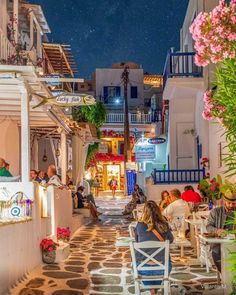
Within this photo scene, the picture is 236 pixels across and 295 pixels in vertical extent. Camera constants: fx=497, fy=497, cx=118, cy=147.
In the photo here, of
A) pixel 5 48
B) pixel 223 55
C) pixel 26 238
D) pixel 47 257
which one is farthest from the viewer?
pixel 5 48

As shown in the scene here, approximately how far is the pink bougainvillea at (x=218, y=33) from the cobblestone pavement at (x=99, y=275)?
4.42 metres

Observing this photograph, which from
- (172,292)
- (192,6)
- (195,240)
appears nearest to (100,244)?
(195,240)

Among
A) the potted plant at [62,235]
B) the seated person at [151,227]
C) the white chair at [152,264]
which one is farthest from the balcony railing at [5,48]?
the white chair at [152,264]

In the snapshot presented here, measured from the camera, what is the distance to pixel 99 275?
9469 mm

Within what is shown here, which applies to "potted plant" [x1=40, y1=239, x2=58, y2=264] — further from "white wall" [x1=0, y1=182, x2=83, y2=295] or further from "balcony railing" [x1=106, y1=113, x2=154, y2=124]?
"balcony railing" [x1=106, y1=113, x2=154, y2=124]

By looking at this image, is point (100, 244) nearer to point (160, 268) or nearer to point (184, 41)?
point (160, 268)

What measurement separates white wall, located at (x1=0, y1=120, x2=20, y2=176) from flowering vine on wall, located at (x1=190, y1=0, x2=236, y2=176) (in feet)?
32.3

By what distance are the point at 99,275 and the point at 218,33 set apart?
6.28 metres

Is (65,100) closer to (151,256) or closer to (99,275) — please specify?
(99,275)

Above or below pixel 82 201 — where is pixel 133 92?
above

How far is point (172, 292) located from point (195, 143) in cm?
1449

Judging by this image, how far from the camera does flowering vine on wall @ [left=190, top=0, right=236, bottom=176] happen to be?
384 cm

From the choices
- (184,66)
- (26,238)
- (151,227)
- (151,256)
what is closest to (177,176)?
(184,66)

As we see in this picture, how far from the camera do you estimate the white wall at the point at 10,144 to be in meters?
14.0
